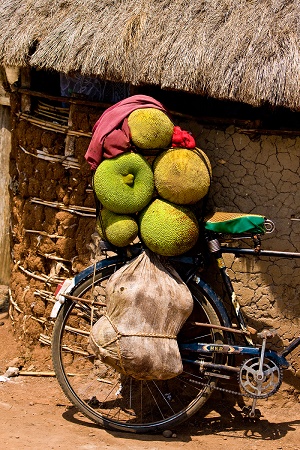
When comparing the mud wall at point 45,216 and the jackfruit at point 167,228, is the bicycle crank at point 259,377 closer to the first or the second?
the jackfruit at point 167,228

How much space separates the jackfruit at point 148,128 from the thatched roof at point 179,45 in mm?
317

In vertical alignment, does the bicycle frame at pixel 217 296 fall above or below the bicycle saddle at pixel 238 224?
below

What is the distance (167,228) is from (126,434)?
1329mm

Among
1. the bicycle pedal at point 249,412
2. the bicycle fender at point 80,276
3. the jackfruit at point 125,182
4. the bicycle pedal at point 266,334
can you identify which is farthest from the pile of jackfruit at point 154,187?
the bicycle pedal at point 249,412

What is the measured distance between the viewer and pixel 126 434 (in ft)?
16.5

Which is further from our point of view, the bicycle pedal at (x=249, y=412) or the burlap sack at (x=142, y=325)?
the bicycle pedal at (x=249, y=412)

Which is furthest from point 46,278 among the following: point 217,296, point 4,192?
point 4,192

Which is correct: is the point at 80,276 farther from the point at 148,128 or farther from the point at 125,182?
the point at 148,128

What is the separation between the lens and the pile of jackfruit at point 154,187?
4.71m

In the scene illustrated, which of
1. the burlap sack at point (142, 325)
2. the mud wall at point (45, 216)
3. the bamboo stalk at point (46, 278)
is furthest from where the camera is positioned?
the bamboo stalk at point (46, 278)

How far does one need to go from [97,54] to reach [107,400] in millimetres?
2293

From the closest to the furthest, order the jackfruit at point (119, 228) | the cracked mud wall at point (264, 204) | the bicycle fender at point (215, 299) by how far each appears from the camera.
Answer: the jackfruit at point (119, 228), the bicycle fender at point (215, 299), the cracked mud wall at point (264, 204)

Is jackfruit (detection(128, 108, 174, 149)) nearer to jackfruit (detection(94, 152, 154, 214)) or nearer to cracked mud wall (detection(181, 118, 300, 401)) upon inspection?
jackfruit (detection(94, 152, 154, 214))

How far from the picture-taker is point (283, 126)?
530cm
